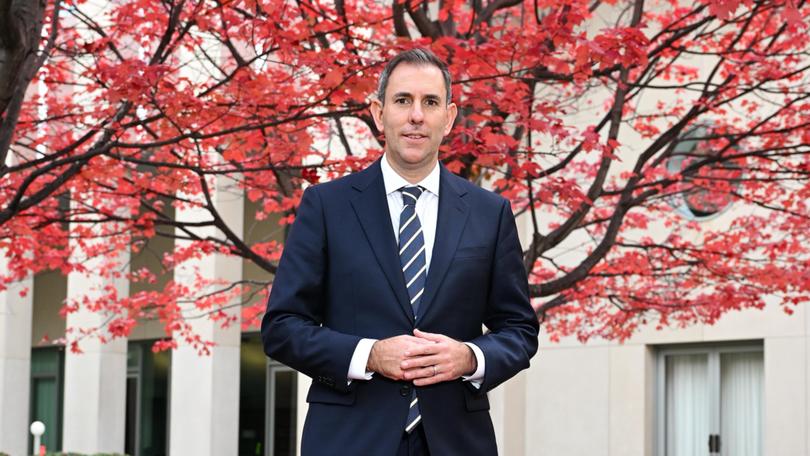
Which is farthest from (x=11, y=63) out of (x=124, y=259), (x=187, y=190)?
(x=124, y=259)

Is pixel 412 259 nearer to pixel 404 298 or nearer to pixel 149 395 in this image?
pixel 404 298

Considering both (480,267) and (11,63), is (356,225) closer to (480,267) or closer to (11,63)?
(480,267)

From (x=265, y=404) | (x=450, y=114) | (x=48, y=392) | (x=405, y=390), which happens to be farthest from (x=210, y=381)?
(x=405, y=390)

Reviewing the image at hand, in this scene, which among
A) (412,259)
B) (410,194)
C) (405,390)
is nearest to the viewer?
(405,390)

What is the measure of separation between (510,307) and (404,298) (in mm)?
354

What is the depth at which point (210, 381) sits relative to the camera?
1788cm

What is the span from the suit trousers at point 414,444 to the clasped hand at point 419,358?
0.55 ft

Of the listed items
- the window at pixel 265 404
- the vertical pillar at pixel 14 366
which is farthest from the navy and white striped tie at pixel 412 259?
the vertical pillar at pixel 14 366

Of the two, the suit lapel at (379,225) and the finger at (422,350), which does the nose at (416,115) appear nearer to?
the suit lapel at (379,225)

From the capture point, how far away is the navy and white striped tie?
3307 millimetres

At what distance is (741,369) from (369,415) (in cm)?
1383

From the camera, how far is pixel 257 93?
8852 mm

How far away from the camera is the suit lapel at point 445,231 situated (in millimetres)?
3363

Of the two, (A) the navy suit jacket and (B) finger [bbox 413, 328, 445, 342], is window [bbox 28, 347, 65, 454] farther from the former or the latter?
(B) finger [bbox 413, 328, 445, 342]
